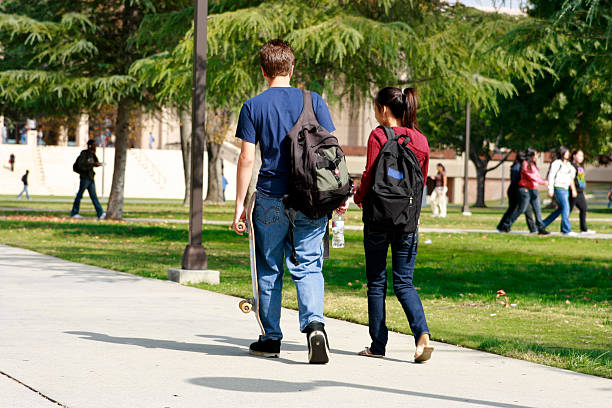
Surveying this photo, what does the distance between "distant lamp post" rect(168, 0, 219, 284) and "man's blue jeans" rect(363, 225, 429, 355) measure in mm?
4472

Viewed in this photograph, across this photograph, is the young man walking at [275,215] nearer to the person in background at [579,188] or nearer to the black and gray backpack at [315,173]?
the black and gray backpack at [315,173]

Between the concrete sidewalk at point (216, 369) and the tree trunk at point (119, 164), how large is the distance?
15276 millimetres

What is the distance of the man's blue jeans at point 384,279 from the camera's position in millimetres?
5887

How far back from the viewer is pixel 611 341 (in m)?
6.91

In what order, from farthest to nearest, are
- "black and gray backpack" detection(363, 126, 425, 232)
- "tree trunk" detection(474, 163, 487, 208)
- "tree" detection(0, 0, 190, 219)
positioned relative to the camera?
1. "tree trunk" detection(474, 163, 487, 208)
2. "tree" detection(0, 0, 190, 219)
3. "black and gray backpack" detection(363, 126, 425, 232)

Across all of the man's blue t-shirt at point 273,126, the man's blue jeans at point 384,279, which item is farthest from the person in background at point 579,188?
the man's blue t-shirt at point 273,126

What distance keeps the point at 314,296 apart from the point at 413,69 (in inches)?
509

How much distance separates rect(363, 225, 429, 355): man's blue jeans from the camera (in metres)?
5.89

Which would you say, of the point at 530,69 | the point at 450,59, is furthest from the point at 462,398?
the point at 530,69

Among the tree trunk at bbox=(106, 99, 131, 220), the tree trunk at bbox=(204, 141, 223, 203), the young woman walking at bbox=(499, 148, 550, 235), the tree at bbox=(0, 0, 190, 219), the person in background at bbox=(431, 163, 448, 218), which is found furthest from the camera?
the tree trunk at bbox=(204, 141, 223, 203)

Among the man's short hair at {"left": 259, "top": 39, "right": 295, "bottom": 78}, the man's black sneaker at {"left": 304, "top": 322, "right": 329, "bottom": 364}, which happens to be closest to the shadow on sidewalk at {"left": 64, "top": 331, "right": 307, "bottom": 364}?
the man's black sneaker at {"left": 304, "top": 322, "right": 329, "bottom": 364}

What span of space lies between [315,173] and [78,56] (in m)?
18.3

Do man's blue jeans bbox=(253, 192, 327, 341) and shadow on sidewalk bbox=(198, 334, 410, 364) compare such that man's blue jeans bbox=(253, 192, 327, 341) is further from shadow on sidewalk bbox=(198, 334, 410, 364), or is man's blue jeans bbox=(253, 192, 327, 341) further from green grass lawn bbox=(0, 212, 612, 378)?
green grass lawn bbox=(0, 212, 612, 378)

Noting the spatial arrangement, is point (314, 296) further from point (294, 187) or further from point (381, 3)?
point (381, 3)
